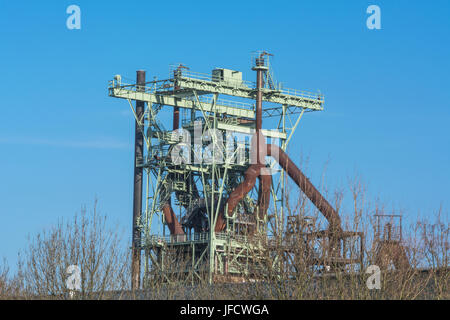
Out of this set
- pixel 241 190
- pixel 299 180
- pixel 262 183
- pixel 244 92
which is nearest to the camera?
pixel 299 180

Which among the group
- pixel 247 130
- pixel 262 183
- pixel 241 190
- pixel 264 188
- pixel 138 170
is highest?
pixel 247 130

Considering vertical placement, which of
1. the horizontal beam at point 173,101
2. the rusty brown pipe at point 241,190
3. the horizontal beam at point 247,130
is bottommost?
the rusty brown pipe at point 241,190

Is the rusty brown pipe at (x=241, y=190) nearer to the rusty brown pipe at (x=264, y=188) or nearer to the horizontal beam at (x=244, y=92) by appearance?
the rusty brown pipe at (x=264, y=188)

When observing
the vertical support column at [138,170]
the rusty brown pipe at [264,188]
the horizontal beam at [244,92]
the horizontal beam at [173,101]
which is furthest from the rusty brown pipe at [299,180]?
the vertical support column at [138,170]

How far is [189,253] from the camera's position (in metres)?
73.1

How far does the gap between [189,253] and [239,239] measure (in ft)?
12.9

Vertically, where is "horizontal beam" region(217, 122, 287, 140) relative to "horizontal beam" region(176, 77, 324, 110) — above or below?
below

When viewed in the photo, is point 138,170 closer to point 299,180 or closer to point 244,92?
point 244,92

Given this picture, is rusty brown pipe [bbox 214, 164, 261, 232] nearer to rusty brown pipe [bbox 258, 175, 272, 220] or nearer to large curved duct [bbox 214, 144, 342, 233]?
large curved duct [bbox 214, 144, 342, 233]

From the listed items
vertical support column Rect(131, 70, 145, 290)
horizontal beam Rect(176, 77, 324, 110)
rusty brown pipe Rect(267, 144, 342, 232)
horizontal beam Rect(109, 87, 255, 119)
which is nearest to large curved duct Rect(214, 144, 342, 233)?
rusty brown pipe Rect(267, 144, 342, 232)

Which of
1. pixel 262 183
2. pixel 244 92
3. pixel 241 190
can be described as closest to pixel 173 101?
pixel 244 92
